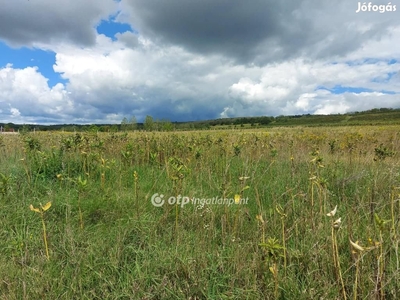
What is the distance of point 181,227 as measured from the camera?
2627 millimetres

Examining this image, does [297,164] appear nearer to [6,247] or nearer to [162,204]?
[162,204]

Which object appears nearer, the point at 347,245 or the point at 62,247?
the point at 347,245

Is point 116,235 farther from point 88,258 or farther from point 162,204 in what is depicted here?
point 162,204

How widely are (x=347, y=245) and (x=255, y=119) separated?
72533mm

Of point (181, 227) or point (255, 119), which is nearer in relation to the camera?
point (181, 227)

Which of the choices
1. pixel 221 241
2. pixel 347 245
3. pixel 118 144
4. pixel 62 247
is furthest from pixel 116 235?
pixel 118 144

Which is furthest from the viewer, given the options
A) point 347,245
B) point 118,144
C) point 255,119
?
point 255,119

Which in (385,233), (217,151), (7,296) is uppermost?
(217,151)

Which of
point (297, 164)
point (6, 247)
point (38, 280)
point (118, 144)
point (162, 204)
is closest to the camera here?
point (38, 280)

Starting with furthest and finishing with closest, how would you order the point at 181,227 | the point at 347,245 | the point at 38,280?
the point at 181,227, the point at 347,245, the point at 38,280

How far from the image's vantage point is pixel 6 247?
7.60 feet

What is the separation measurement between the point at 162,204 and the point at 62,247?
122 cm

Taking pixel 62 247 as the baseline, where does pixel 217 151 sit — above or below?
above

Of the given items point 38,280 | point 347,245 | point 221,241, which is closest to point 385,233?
point 347,245
